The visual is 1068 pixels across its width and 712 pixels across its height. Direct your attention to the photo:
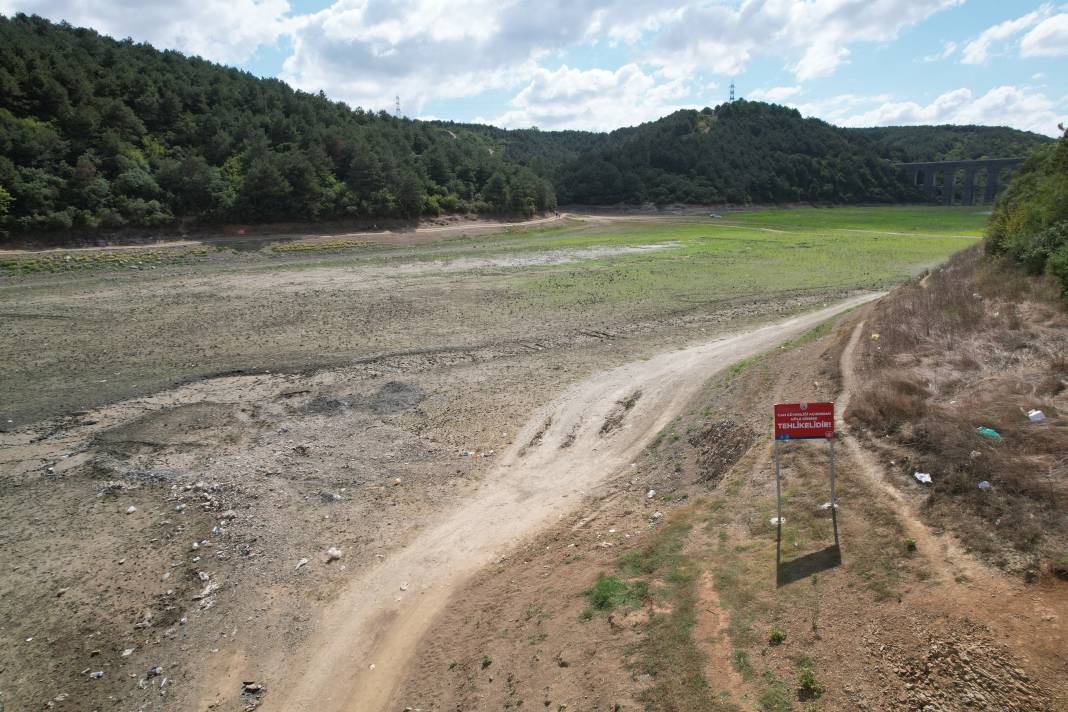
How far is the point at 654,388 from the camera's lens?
1919cm

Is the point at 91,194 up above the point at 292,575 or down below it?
above

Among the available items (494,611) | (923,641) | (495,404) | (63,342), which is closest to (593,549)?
(494,611)

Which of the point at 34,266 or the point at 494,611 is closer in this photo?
the point at 494,611

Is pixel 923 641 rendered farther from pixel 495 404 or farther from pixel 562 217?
pixel 562 217

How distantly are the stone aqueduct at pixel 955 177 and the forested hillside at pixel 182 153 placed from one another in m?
107

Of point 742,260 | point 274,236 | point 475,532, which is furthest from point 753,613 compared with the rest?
point 274,236

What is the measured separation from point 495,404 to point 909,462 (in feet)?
37.8

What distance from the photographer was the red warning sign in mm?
8977

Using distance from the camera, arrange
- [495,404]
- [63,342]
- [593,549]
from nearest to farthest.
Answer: [593,549], [495,404], [63,342]

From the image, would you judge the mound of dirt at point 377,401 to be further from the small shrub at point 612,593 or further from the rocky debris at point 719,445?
the small shrub at point 612,593

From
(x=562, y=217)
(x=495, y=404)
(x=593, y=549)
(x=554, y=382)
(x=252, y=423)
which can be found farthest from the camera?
(x=562, y=217)

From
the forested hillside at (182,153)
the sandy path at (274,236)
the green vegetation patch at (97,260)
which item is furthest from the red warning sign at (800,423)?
the forested hillside at (182,153)

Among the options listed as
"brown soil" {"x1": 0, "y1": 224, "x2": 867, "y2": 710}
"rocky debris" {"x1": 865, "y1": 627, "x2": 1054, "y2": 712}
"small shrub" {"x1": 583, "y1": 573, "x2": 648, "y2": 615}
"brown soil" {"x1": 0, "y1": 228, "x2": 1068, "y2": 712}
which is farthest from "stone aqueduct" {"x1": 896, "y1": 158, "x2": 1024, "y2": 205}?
"rocky debris" {"x1": 865, "y1": 627, "x2": 1054, "y2": 712}

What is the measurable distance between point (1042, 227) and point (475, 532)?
62.0 ft
